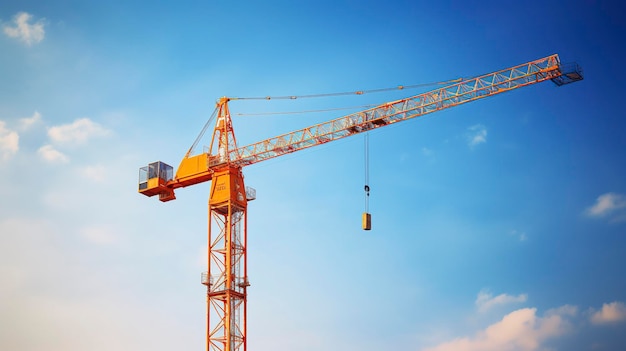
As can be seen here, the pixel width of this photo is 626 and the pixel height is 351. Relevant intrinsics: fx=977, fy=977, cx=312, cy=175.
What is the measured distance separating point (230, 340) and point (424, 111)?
3322cm

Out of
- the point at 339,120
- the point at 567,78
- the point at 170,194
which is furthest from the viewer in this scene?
the point at 170,194

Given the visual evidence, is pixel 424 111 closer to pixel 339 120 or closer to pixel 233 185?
pixel 339 120

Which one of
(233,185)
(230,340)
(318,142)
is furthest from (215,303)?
(318,142)

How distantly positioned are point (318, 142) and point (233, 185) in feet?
36.8

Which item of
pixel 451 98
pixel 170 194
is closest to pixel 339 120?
pixel 451 98

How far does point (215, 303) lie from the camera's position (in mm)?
110000

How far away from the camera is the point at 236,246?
112m

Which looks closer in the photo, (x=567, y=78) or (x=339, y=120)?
(x=567, y=78)

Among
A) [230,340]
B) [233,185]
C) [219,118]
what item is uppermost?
[219,118]

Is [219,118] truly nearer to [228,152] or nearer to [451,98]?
[228,152]

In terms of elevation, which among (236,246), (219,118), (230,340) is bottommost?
(230,340)

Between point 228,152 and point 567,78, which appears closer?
point 567,78

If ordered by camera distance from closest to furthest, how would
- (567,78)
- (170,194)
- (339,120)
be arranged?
(567,78) → (339,120) → (170,194)

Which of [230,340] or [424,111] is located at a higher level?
[424,111]
